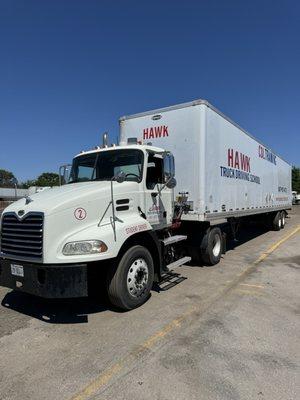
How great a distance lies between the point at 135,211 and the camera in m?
6.54

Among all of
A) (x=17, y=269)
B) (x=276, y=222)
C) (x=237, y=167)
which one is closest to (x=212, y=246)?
(x=237, y=167)

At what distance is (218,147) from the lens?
9609 millimetres

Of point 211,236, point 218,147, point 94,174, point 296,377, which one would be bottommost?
point 296,377

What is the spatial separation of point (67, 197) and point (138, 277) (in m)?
1.74

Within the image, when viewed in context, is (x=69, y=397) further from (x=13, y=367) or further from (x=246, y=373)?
(x=246, y=373)

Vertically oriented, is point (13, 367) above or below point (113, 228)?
below

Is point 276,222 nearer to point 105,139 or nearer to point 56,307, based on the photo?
point 105,139

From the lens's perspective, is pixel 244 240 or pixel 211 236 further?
pixel 244 240

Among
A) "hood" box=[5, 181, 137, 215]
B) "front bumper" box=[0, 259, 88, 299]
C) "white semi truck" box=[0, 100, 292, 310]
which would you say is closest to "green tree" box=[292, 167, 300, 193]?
"white semi truck" box=[0, 100, 292, 310]

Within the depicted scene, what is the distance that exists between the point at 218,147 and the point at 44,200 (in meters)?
5.39

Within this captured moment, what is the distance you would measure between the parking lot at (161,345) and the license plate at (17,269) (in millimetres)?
734

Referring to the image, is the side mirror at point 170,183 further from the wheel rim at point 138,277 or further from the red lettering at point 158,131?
the red lettering at point 158,131

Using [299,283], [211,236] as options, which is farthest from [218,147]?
[299,283]

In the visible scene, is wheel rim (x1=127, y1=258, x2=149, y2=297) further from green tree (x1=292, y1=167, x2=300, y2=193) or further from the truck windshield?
green tree (x1=292, y1=167, x2=300, y2=193)
